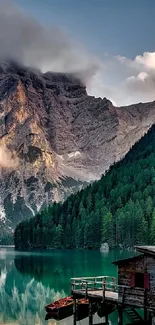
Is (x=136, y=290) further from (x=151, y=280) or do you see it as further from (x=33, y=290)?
(x=33, y=290)

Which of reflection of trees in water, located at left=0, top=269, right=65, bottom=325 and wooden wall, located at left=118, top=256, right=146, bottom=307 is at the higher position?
wooden wall, located at left=118, top=256, right=146, bottom=307

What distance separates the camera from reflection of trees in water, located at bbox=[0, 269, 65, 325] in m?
64.1

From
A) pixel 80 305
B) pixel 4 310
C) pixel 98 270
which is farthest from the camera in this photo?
pixel 98 270

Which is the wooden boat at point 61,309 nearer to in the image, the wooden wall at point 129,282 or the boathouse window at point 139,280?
the wooden wall at point 129,282

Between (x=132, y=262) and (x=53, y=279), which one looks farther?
(x=53, y=279)

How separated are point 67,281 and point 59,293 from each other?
1442cm

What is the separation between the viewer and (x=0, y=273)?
120 metres

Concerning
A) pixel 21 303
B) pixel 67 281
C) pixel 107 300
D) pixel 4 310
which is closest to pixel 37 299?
pixel 21 303

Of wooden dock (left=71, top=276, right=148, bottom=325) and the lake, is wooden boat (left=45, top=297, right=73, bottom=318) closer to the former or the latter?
the lake

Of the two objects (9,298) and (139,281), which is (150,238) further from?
(139,281)

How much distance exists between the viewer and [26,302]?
7725cm

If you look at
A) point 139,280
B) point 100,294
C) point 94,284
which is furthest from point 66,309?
point 139,280

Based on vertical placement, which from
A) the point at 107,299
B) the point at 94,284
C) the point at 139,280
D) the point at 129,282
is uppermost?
the point at 139,280

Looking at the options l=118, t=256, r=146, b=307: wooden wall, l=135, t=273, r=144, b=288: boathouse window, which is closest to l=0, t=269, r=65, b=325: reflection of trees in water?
l=118, t=256, r=146, b=307: wooden wall
